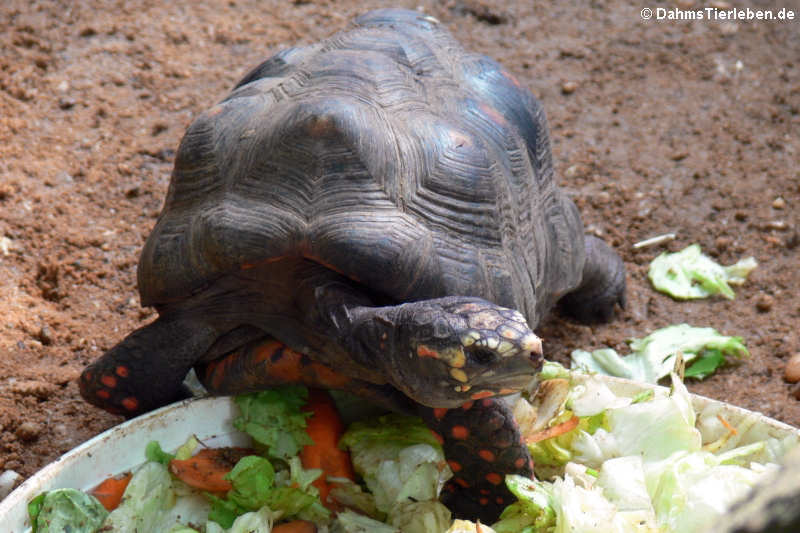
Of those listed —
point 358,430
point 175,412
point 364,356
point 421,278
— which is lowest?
point 358,430

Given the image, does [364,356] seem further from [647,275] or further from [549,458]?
[647,275]

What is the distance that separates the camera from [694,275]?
411cm

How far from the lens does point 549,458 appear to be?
2.87m

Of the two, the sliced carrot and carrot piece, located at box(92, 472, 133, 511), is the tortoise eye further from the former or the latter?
carrot piece, located at box(92, 472, 133, 511)

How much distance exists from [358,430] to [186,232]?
0.86 meters

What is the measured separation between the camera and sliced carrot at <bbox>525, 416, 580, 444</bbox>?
9.23ft

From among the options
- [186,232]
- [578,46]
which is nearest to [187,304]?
[186,232]

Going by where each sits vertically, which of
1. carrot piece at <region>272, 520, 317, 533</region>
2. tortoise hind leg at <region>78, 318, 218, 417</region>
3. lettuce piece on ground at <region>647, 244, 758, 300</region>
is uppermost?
tortoise hind leg at <region>78, 318, 218, 417</region>

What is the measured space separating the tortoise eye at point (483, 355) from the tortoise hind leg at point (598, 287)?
1.82 metres

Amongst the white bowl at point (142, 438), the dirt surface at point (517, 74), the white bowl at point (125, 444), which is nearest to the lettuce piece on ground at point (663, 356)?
the dirt surface at point (517, 74)

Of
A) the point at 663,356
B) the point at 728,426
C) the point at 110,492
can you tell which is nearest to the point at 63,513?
the point at 110,492

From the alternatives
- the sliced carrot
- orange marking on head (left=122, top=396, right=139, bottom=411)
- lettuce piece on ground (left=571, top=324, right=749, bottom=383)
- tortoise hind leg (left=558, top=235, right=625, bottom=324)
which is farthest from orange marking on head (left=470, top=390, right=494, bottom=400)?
tortoise hind leg (left=558, top=235, right=625, bottom=324)

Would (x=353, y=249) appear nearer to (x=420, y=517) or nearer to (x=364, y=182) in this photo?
(x=364, y=182)

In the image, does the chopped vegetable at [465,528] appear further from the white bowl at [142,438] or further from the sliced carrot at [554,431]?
the white bowl at [142,438]
